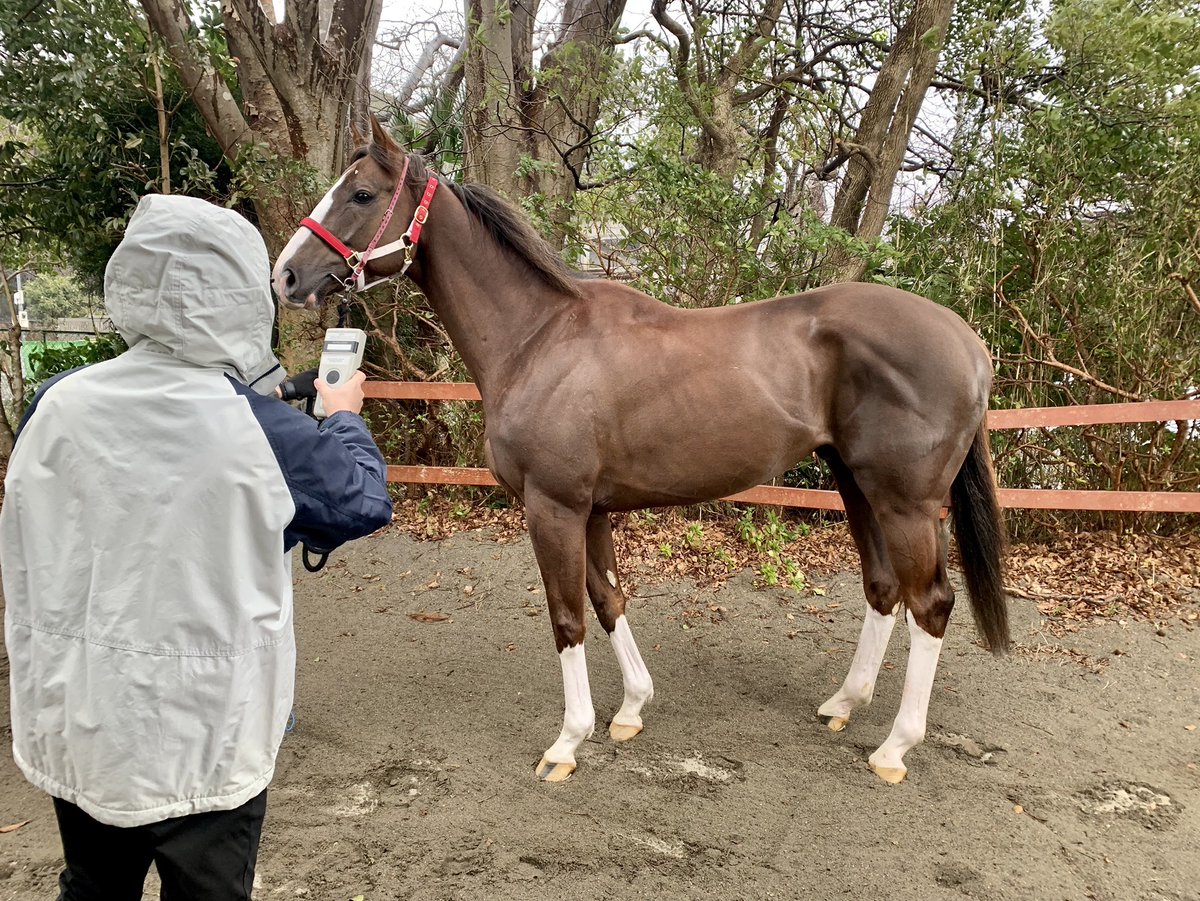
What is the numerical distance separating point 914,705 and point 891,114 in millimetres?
5051

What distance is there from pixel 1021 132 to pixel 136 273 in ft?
19.5

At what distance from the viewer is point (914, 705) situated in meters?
2.65

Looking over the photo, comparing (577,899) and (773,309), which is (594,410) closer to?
(773,309)

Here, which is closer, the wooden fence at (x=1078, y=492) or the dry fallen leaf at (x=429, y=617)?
the wooden fence at (x=1078, y=492)

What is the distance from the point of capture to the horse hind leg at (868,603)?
9.75 feet

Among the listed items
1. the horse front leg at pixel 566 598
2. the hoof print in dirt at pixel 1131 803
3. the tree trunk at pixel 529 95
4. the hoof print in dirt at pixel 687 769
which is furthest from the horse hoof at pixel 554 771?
the tree trunk at pixel 529 95

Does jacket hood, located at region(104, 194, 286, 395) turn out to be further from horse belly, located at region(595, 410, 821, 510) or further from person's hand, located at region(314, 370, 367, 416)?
horse belly, located at region(595, 410, 821, 510)

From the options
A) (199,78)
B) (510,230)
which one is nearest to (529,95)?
(199,78)

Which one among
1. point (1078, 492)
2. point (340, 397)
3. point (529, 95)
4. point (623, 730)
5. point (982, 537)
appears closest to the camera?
point (340, 397)

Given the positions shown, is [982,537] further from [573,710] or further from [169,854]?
[169,854]

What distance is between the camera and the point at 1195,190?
452 cm

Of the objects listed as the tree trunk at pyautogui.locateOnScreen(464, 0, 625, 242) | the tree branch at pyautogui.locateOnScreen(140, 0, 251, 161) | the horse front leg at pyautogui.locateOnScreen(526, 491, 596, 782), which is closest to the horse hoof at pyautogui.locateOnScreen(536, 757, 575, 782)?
the horse front leg at pyautogui.locateOnScreen(526, 491, 596, 782)

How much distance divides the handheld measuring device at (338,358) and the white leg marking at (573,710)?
4.90ft

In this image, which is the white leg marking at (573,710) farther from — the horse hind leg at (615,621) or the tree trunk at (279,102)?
the tree trunk at (279,102)
